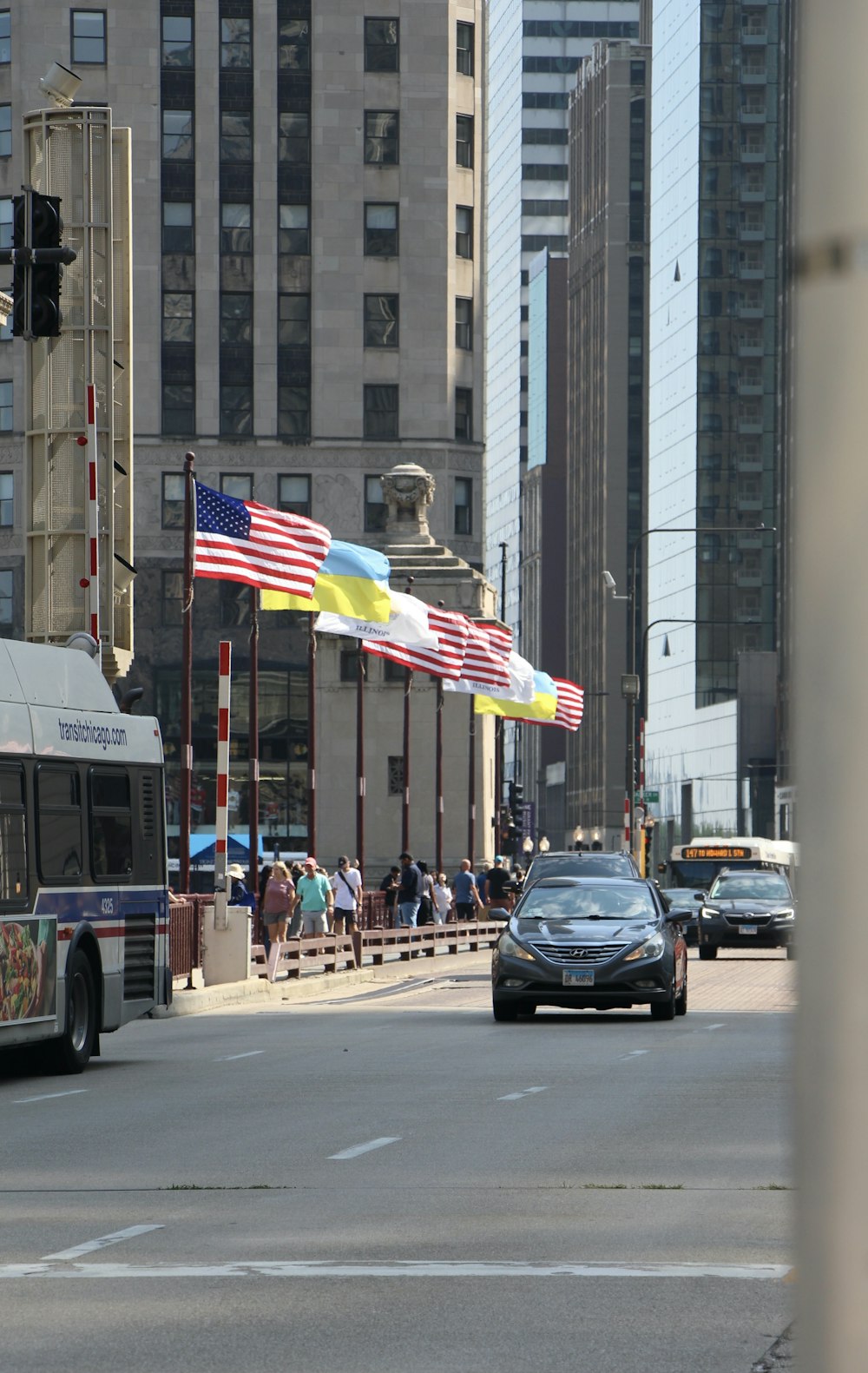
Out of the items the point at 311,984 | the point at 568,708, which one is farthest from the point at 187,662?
the point at 568,708

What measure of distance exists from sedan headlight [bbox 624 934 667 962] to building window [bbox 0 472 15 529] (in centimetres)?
6190

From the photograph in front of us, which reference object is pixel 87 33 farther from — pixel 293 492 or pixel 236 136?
pixel 293 492

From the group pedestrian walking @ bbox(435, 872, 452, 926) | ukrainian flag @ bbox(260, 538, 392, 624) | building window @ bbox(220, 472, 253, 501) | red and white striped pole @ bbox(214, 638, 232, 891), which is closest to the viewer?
red and white striped pole @ bbox(214, 638, 232, 891)

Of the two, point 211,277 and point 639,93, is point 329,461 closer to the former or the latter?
point 211,277

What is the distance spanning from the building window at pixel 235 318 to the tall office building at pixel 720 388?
4777cm

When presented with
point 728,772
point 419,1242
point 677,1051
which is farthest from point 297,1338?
point 728,772

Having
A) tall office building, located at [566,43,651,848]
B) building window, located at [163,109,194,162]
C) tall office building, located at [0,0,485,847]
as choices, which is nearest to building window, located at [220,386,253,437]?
tall office building, located at [0,0,485,847]

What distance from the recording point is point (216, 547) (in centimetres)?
3356

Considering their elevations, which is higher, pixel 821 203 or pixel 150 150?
pixel 150 150

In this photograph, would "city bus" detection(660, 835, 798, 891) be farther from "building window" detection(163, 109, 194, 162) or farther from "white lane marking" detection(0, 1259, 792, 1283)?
"white lane marking" detection(0, 1259, 792, 1283)

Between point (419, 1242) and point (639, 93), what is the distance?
177971 mm

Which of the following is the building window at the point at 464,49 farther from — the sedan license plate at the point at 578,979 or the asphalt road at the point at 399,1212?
the asphalt road at the point at 399,1212

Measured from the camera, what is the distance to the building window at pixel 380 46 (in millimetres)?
89125

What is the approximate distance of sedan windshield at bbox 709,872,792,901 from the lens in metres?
47.5
